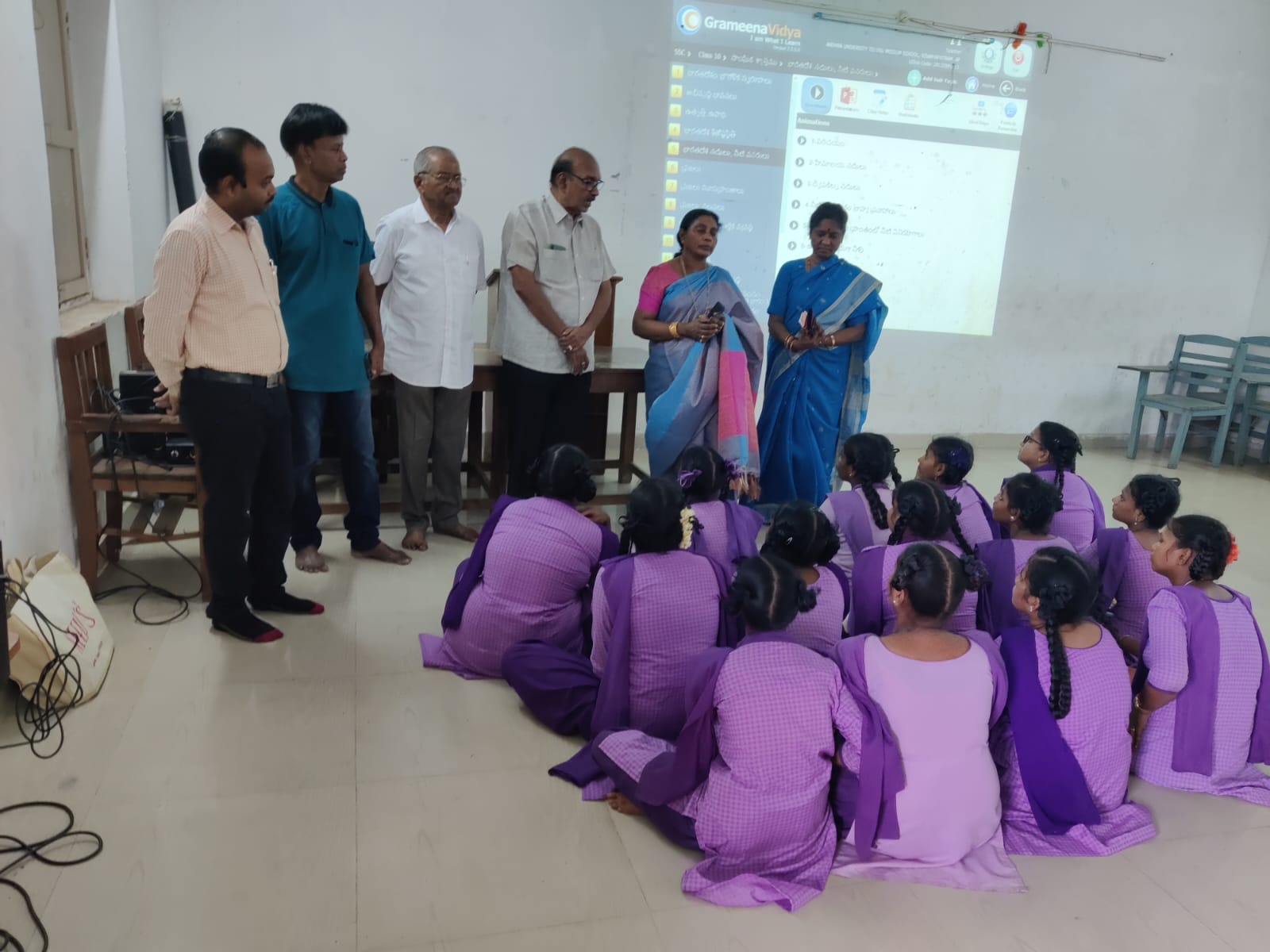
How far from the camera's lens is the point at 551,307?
3320 mm

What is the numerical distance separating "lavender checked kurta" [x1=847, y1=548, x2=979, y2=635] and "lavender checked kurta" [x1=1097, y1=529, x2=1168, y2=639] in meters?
0.55

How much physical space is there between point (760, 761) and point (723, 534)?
0.82 m

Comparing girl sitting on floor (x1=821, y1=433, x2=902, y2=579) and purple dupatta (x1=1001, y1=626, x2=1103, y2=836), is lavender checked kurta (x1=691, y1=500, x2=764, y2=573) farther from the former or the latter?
purple dupatta (x1=1001, y1=626, x2=1103, y2=836)

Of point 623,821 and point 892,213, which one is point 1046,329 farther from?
point 623,821

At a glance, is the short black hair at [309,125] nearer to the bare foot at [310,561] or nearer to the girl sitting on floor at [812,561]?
the bare foot at [310,561]

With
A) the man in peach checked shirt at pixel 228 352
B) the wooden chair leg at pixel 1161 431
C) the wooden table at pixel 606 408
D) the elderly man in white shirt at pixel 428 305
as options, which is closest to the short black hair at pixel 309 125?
the man in peach checked shirt at pixel 228 352

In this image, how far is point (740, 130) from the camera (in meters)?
4.76

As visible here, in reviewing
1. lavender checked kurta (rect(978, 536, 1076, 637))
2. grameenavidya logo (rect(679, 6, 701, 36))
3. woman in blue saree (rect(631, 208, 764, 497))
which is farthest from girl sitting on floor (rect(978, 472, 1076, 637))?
grameenavidya logo (rect(679, 6, 701, 36))

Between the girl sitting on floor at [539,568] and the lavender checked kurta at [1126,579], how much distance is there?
1.41m

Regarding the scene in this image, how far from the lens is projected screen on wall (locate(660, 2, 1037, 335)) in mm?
4688

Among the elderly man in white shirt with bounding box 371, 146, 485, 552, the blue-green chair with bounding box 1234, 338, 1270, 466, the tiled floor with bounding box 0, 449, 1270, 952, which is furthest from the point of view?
the blue-green chair with bounding box 1234, 338, 1270, 466

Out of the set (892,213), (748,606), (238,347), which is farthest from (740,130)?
(748,606)

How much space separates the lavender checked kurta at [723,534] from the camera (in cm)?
235

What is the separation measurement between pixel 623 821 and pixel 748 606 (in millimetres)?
559
